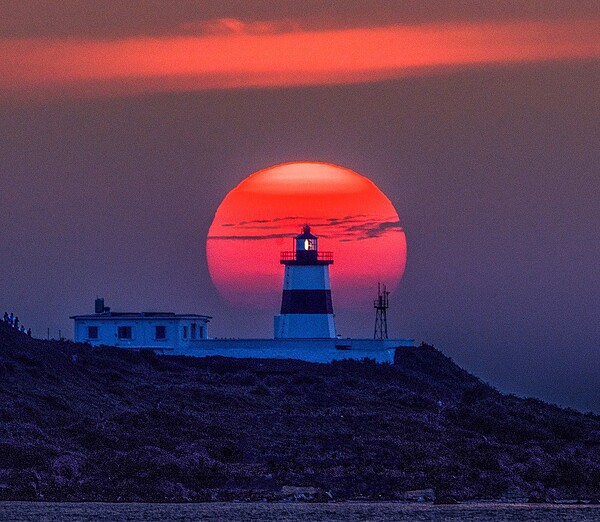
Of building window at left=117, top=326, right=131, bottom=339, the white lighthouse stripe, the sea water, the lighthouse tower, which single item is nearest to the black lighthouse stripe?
the lighthouse tower

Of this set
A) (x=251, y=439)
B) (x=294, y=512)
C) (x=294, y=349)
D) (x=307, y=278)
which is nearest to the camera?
(x=294, y=512)

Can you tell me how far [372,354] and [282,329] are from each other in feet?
16.1

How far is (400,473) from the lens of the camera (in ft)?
129

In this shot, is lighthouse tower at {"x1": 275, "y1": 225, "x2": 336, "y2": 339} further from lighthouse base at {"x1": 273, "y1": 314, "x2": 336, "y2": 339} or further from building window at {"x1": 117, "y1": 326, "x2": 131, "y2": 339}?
building window at {"x1": 117, "y1": 326, "x2": 131, "y2": 339}

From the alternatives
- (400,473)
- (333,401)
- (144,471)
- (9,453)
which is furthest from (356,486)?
(333,401)

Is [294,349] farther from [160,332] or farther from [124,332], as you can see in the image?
[124,332]

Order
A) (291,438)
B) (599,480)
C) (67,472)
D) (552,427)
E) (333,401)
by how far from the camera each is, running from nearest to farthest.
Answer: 1. (67,472)
2. (599,480)
3. (291,438)
4. (552,427)
5. (333,401)

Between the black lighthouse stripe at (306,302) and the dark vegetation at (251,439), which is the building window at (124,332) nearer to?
the black lighthouse stripe at (306,302)

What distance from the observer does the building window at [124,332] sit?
7944cm

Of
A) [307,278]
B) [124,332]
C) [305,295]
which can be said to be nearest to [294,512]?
[305,295]

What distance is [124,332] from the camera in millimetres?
79562

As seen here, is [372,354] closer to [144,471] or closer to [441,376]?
[441,376]

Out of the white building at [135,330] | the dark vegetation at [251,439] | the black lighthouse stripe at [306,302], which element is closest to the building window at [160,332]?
the white building at [135,330]

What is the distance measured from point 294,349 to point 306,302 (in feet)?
12.5
